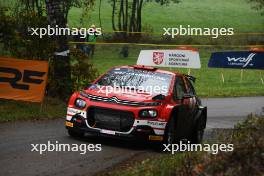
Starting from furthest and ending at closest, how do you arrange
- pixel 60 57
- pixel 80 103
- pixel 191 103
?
pixel 60 57
pixel 191 103
pixel 80 103

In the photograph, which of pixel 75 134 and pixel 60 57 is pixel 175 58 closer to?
pixel 60 57

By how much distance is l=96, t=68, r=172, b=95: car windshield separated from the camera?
1312cm

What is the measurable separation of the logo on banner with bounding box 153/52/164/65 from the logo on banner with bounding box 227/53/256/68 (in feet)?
13.7

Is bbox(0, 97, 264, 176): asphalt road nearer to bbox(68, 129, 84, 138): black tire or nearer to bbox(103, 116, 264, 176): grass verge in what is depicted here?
bbox(68, 129, 84, 138): black tire

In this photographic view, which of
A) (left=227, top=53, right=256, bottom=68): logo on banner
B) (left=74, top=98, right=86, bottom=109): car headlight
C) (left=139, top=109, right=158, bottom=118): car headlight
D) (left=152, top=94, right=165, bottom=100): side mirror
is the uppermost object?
(left=227, top=53, right=256, bottom=68): logo on banner

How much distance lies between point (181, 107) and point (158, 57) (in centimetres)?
1393

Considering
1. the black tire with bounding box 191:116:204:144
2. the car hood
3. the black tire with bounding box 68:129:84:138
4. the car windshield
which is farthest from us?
the black tire with bounding box 191:116:204:144

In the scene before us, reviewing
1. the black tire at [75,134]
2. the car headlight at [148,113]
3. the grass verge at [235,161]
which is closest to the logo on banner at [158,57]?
the black tire at [75,134]

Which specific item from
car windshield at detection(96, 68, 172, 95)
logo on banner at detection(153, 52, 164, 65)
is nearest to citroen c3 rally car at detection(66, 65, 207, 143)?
car windshield at detection(96, 68, 172, 95)

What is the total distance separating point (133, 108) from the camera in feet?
40.0

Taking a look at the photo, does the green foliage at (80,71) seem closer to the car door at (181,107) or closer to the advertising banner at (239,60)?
the car door at (181,107)

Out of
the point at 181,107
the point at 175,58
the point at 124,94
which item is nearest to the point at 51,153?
the point at 124,94

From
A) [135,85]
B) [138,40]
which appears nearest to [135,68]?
[135,85]

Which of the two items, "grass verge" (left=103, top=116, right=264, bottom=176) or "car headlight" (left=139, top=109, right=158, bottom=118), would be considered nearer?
"grass verge" (left=103, top=116, right=264, bottom=176)
